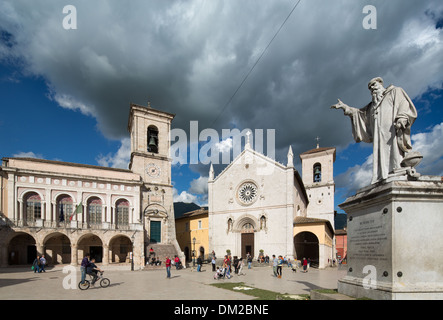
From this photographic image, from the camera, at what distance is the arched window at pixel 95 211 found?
29358mm

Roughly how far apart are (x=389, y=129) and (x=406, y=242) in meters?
2.11

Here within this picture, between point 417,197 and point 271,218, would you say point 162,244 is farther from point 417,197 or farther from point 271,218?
point 417,197

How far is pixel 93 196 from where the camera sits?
29812 mm

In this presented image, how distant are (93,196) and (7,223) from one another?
302 inches

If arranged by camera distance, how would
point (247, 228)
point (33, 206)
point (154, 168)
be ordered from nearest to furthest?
point (33, 206) < point (247, 228) < point (154, 168)

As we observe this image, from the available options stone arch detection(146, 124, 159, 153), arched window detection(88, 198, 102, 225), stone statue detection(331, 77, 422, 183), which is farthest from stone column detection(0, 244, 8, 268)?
stone statue detection(331, 77, 422, 183)

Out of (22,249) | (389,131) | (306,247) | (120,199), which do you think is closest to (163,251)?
(120,199)

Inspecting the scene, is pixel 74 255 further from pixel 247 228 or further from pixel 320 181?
pixel 320 181

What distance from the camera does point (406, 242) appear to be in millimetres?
4531

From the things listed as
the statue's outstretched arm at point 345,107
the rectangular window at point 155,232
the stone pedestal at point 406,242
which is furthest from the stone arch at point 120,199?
the stone pedestal at point 406,242

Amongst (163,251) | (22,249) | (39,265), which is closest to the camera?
(39,265)

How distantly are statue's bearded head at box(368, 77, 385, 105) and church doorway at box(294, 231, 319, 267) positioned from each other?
88.2 feet

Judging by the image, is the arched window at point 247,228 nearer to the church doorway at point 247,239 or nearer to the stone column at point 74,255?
the church doorway at point 247,239

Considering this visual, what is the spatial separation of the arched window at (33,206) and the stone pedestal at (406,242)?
2995cm
